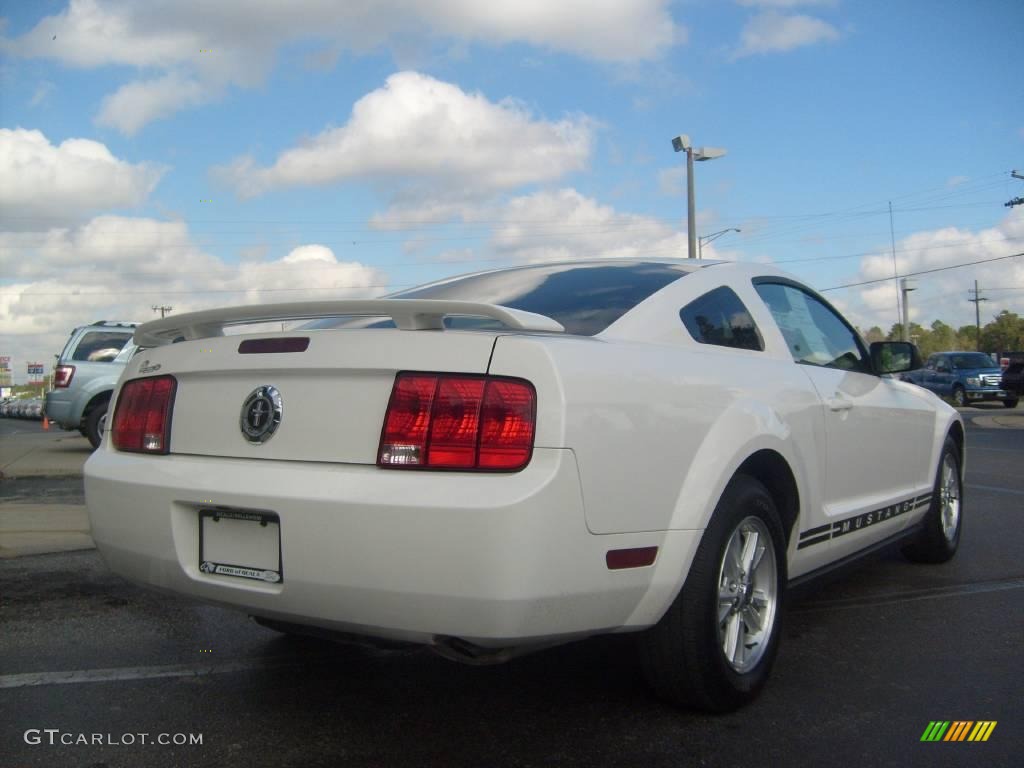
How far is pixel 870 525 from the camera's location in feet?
13.1

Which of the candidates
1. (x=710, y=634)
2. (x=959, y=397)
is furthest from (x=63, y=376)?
(x=959, y=397)

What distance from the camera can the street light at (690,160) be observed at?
26445 mm

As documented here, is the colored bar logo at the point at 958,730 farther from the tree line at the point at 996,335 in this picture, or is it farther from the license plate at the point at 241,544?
the tree line at the point at 996,335

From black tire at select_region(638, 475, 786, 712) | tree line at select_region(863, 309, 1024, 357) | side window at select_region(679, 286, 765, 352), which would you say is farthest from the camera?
tree line at select_region(863, 309, 1024, 357)

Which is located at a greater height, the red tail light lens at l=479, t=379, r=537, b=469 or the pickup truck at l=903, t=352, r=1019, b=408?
the red tail light lens at l=479, t=379, r=537, b=469

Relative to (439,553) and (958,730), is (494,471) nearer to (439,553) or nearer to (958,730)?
(439,553)

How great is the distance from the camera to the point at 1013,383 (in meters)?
27.0

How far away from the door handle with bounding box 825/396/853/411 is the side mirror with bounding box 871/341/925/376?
0.68 m

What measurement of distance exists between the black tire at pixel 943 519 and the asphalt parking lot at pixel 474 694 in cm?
43

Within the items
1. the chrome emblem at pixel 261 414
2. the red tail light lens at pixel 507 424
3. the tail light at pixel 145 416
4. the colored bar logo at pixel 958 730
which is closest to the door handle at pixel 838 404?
the colored bar logo at pixel 958 730

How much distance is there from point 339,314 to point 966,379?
93.7ft

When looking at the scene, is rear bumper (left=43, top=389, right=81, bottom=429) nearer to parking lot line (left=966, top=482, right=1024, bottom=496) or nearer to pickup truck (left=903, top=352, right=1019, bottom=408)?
parking lot line (left=966, top=482, right=1024, bottom=496)

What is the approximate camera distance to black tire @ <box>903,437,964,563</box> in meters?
4.89

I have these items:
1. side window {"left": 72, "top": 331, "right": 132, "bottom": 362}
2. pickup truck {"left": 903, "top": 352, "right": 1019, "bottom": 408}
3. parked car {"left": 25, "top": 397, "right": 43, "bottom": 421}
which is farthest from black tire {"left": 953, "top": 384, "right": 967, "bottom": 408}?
parked car {"left": 25, "top": 397, "right": 43, "bottom": 421}
